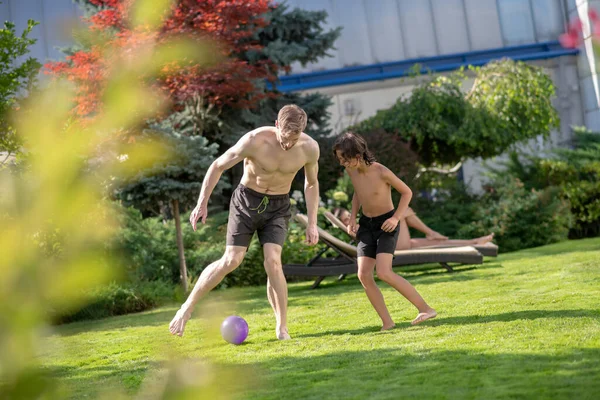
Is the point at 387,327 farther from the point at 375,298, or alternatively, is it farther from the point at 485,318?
the point at 485,318

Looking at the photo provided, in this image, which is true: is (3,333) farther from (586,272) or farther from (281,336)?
(586,272)

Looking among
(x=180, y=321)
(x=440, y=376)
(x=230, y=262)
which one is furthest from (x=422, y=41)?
(x=440, y=376)

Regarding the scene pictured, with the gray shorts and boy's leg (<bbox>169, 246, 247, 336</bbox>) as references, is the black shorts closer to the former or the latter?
the gray shorts

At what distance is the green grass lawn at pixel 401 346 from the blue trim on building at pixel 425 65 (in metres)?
14.0

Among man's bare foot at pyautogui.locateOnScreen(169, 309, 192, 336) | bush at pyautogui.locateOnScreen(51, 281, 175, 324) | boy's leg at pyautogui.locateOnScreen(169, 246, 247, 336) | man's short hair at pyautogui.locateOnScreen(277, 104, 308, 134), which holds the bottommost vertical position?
bush at pyautogui.locateOnScreen(51, 281, 175, 324)

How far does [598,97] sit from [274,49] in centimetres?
1033

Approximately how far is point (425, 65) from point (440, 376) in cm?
1943

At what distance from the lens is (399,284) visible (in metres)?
5.53

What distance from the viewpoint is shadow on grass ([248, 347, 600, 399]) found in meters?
3.30

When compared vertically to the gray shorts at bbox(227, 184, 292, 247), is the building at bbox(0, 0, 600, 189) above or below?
above

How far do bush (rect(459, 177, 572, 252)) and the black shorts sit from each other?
27.2 ft

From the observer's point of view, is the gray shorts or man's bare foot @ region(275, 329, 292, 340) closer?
man's bare foot @ region(275, 329, 292, 340)

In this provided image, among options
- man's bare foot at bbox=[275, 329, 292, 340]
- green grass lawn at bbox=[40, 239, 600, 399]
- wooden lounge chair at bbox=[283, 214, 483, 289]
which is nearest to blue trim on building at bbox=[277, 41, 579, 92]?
wooden lounge chair at bbox=[283, 214, 483, 289]

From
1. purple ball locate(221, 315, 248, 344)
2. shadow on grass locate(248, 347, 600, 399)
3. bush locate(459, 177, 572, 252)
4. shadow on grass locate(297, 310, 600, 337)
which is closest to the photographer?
purple ball locate(221, 315, 248, 344)
